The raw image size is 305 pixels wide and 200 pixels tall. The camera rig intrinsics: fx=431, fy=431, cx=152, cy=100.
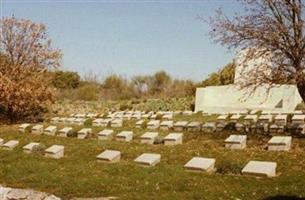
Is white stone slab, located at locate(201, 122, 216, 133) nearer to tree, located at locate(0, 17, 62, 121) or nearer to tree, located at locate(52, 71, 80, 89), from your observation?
tree, located at locate(0, 17, 62, 121)

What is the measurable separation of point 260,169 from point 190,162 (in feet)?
5.43

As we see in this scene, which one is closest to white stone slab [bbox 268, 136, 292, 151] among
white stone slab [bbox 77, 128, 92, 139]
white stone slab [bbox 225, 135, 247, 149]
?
white stone slab [bbox 225, 135, 247, 149]

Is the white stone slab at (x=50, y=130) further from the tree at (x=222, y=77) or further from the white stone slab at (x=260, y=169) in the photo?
the tree at (x=222, y=77)

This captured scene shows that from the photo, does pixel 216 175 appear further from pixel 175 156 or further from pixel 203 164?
pixel 175 156

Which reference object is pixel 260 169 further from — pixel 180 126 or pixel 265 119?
pixel 265 119

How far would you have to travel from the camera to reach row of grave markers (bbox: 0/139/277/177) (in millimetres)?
8570

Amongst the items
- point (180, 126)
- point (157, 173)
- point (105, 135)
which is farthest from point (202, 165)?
point (180, 126)

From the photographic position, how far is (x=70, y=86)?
3950 centimetres

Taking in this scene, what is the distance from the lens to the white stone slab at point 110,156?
1073cm

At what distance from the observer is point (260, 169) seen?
28.1ft

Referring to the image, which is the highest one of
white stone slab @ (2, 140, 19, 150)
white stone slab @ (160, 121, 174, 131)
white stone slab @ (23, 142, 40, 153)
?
white stone slab @ (160, 121, 174, 131)

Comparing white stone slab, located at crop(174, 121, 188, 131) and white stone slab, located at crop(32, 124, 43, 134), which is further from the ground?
white stone slab, located at crop(174, 121, 188, 131)

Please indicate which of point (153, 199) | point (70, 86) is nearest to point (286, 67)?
point (153, 199)

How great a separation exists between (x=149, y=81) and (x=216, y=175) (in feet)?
115
